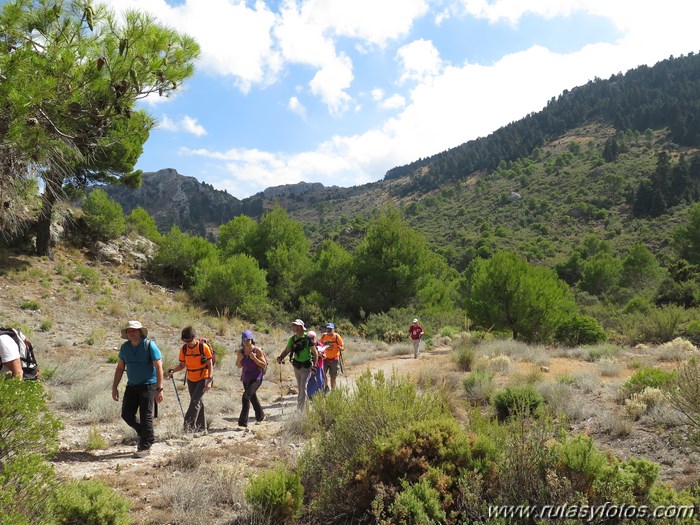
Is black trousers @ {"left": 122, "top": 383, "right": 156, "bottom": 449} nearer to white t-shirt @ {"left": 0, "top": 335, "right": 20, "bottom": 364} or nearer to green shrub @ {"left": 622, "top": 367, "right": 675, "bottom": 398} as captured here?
white t-shirt @ {"left": 0, "top": 335, "right": 20, "bottom": 364}

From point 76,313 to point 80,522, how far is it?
15007mm

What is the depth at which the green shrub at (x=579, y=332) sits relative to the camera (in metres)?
18.2

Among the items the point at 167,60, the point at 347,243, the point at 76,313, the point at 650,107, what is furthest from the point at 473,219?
the point at 167,60

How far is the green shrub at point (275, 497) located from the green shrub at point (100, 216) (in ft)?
76.5

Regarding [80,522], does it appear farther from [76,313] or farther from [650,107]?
[650,107]

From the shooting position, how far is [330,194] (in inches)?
5669

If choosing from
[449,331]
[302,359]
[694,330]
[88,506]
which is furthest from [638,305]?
[88,506]

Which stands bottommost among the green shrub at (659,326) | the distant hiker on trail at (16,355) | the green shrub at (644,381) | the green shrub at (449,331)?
the green shrub at (659,326)

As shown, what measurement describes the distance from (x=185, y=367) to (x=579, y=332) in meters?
17.6

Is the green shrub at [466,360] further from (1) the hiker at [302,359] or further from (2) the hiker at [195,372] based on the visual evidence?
(2) the hiker at [195,372]

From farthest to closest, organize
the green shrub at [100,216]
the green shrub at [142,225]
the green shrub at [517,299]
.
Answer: the green shrub at [142,225], the green shrub at [100,216], the green shrub at [517,299]

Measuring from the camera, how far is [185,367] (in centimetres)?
662

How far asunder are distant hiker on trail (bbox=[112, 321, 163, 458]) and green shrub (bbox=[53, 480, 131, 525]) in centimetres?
215

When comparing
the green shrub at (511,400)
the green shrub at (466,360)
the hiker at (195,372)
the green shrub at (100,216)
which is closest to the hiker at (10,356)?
the hiker at (195,372)
